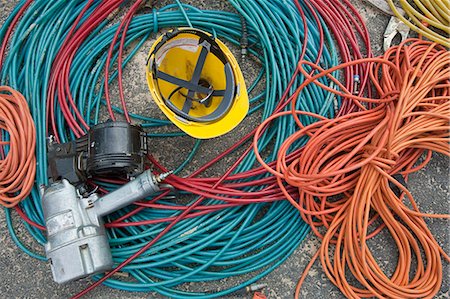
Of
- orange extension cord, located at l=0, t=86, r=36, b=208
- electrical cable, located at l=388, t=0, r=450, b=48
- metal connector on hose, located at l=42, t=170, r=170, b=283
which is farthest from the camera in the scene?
electrical cable, located at l=388, t=0, r=450, b=48

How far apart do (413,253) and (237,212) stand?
1.94 ft

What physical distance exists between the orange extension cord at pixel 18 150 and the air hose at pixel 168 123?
4cm

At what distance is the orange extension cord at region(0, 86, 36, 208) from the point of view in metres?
1.46

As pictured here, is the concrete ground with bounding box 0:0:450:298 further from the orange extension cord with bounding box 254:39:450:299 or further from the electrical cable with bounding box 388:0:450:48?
the electrical cable with bounding box 388:0:450:48

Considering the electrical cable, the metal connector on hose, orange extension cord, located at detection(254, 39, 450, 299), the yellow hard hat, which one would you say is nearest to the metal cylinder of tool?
the metal connector on hose

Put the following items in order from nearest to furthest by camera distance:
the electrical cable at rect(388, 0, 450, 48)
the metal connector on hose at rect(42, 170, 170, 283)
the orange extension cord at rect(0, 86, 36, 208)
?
the metal connector on hose at rect(42, 170, 170, 283) → the orange extension cord at rect(0, 86, 36, 208) → the electrical cable at rect(388, 0, 450, 48)

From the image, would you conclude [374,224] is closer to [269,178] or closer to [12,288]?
[269,178]

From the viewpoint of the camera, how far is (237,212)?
153 centimetres

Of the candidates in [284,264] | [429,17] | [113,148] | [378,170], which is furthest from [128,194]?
[429,17]

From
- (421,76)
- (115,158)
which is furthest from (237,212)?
(421,76)

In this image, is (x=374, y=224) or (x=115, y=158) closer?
(x=115, y=158)

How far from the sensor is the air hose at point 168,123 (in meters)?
1.49

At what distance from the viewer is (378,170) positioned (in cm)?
134

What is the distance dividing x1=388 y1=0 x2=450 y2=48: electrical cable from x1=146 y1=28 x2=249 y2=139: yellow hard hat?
63 centimetres
